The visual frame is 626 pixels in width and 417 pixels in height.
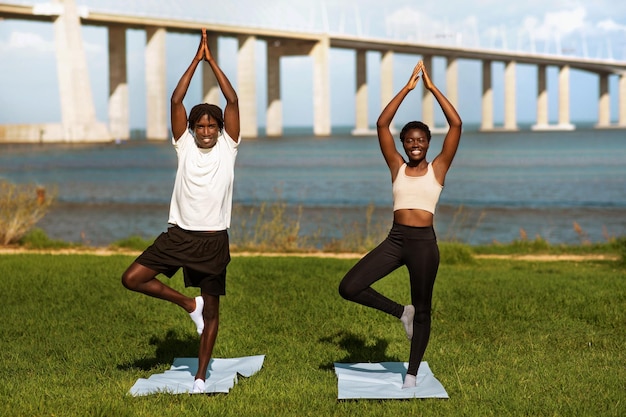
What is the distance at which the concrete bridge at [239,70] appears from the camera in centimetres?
6147

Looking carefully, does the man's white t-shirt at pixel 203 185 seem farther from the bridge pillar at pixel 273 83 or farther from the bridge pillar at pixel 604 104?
the bridge pillar at pixel 604 104

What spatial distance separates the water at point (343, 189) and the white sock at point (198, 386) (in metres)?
9.14

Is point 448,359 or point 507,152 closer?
point 448,359

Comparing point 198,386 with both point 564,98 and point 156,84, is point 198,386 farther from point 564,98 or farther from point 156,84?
point 564,98

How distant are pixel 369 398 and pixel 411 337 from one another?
0.46 meters

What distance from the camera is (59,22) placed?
199 ft

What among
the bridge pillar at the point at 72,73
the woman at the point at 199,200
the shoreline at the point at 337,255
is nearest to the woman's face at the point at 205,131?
the woman at the point at 199,200

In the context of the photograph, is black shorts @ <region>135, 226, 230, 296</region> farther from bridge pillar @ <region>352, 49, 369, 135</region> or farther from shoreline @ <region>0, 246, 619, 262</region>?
bridge pillar @ <region>352, 49, 369, 135</region>

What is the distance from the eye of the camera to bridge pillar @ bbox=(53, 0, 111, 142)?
199 feet

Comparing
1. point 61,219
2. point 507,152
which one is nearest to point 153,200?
point 61,219

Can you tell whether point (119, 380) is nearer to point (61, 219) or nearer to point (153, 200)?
point (61, 219)

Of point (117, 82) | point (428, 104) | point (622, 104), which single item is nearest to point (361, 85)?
point (428, 104)

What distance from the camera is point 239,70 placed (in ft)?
234

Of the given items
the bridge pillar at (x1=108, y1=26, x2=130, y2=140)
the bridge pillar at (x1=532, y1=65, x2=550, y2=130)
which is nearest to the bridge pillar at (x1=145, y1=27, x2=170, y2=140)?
the bridge pillar at (x1=108, y1=26, x2=130, y2=140)
